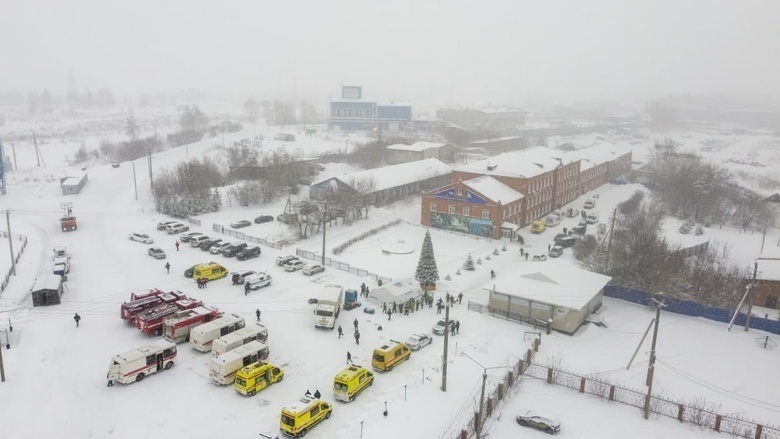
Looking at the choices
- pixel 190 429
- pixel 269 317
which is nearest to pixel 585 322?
pixel 269 317

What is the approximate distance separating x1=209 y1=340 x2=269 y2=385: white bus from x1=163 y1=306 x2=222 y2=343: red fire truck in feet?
13.2

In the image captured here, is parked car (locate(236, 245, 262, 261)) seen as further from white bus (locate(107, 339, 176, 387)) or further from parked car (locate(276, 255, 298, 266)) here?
white bus (locate(107, 339, 176, 387))

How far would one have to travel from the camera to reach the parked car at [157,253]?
37531 millimetres

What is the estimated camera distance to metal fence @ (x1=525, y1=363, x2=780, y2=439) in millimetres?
19406

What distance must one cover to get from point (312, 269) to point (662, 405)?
22253 millimetres

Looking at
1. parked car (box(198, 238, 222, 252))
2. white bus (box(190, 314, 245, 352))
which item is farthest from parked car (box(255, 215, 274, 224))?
white bus (box(190, 314, 245, 352))

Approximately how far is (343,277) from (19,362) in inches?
722

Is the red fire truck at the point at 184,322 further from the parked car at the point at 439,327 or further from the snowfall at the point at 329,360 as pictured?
the parked car at the point at 439,327

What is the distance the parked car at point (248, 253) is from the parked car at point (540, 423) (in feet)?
79.8

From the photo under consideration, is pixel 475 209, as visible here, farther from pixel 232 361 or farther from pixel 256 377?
pixel 256 377

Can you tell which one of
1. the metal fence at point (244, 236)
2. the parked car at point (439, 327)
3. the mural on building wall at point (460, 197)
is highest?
the mural on building wall at point (460, 197)

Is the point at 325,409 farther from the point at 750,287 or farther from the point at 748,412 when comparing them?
the point at 750,287

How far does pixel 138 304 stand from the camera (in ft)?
89.2

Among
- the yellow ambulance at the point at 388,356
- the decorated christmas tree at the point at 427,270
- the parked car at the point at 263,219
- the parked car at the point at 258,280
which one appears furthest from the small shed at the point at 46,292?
the parked car at the point at 263,219
